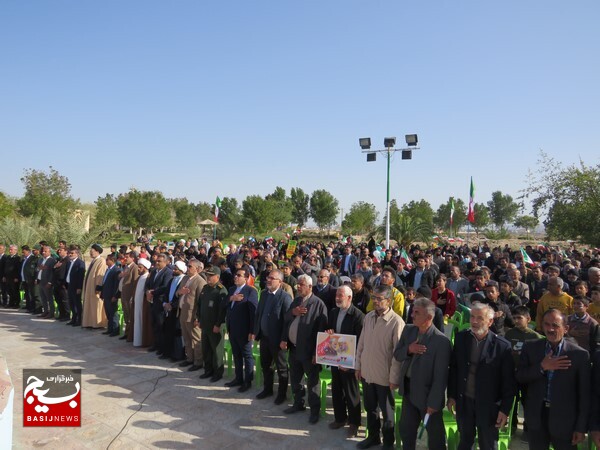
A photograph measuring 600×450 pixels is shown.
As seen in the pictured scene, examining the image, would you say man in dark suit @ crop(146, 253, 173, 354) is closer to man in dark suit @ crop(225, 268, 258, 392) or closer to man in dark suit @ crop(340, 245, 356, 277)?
man in dark suit @ crop(225, 268, 258, 392)

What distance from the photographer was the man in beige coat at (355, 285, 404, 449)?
4031 mm

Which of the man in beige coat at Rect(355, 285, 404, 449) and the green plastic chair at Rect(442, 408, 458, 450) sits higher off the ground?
the man in beige coat at Rect(355, 285, 404, 449)

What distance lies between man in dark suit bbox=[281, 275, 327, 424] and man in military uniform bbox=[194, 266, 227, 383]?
1.41 metres

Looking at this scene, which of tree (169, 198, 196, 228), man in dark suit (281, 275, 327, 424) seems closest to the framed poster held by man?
man in dark suit (281, 275, 327, 424)

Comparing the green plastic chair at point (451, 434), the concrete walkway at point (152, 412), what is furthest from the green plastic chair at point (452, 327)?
the concrete walkway at point (152, 412)

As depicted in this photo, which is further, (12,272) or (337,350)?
(12,272)

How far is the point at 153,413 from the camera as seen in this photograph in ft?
16.6

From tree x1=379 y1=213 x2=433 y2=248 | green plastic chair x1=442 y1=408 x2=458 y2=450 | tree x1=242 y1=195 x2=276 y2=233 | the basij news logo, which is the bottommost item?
the basij news logo

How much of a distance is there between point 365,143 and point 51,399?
14.0 m

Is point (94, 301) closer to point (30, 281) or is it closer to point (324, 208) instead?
point (30, 281)

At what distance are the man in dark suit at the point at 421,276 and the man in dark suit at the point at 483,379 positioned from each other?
531cm

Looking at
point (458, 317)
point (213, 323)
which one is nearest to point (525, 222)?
point (458, 317)

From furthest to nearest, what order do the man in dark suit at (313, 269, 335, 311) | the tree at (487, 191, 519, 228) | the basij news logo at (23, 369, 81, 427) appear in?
the tree at (487, 191, 519, 228), the man in dark suit at (313, 269, 335, 311), the basij news logo at (23, 369, 81, 427)

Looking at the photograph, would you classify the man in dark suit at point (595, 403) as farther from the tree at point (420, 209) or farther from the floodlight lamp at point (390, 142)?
the tree at point (420, 209)
